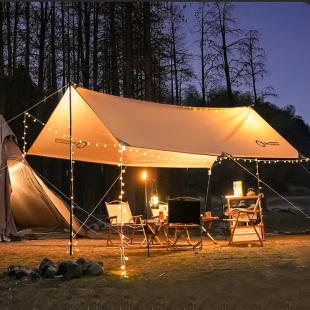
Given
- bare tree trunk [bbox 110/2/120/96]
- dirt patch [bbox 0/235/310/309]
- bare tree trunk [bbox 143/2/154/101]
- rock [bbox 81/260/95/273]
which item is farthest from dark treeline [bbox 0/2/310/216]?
rock [bbox 81/260/95/273]

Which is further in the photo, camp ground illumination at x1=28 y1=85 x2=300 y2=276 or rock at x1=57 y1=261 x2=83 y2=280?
camp ground illumination at x1=28 y1=85 x2=300 y2=276

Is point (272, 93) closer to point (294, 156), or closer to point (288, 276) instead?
point (294, 156)

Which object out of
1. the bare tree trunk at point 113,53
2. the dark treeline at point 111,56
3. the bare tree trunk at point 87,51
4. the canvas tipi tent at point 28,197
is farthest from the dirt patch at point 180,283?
the bare tree trunk at point 87,51

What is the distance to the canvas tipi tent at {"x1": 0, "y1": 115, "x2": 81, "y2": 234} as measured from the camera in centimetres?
909

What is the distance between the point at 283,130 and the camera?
26.3 m

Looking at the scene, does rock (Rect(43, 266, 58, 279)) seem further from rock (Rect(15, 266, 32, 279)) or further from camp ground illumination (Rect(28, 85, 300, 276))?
camp ground illumination (Rect(28, 85, 300, 276))

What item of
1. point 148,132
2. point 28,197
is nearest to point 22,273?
point 148,132

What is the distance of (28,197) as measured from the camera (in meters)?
10.1

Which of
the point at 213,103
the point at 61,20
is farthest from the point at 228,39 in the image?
the point at 61,20

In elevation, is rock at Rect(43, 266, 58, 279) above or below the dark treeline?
below

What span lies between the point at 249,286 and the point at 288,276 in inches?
25.1

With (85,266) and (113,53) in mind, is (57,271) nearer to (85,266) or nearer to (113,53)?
(85,266)

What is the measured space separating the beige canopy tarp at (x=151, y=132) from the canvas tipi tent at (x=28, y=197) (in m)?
1.21

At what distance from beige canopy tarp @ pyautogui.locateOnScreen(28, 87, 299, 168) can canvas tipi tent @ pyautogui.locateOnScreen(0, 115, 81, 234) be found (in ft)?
3.97
